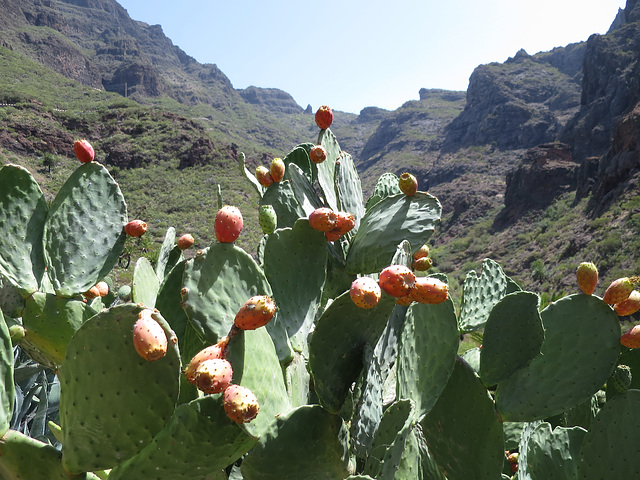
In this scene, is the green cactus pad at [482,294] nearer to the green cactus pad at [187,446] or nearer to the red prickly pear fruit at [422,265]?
the red prickly pear fruit at [422,265]

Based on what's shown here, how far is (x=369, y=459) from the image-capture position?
3.00 ft

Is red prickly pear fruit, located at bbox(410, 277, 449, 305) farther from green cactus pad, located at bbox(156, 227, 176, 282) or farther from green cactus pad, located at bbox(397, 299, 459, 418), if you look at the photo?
green cactus pad, located at bbox(156, 227, 176, 282)

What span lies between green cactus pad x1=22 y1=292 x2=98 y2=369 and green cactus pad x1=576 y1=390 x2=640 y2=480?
1523 millimetres

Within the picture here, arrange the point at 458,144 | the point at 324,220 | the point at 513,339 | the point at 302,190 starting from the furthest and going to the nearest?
the point at 458,144, the point at 302,190, the point at 513,339, the point at 324,220

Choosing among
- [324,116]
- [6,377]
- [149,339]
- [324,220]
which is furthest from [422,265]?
[6,377]

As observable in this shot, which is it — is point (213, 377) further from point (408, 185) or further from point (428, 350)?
point (408, 185)

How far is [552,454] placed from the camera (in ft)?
4.49

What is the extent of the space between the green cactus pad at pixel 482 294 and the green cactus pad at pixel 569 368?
0.43 metres

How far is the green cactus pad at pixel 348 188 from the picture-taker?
1.76 metres

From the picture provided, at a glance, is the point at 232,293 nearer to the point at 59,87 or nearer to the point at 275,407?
the point at 275,407

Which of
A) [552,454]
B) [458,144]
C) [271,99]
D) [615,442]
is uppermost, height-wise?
[271,99]

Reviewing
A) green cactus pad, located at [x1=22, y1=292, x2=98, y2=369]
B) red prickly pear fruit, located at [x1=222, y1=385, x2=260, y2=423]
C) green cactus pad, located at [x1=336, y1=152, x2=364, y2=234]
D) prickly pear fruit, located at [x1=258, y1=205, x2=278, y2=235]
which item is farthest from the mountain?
red prickly pear fruit, located at [x1=222, y1=385, x2=260, y2=423]

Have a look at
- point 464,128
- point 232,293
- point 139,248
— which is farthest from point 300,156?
point 464,128

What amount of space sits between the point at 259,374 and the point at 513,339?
32.0 inches
